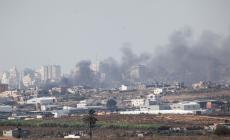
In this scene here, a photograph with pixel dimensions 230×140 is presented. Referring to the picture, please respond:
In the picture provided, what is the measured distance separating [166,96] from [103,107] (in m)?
19.2

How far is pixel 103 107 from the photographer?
106 metres

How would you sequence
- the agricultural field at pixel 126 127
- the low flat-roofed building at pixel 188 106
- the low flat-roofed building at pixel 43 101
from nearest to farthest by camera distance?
the agricultural field at pixel 126 127
the low flat-roofed building at pixel 188 106
the low flat-roofed building at pixel 43 101

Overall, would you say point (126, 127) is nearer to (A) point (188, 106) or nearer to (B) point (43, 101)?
(A) point (188, 106)

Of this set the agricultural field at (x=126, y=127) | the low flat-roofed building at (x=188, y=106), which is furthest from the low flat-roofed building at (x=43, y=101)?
the agricultural field at (x=126, y=127)

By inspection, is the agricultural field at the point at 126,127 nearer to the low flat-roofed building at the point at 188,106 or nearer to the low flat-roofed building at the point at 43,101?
the low flat-roofed building at the point at 188,106

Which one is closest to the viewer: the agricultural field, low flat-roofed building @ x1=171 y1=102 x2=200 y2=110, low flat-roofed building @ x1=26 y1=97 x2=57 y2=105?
the agricultural field

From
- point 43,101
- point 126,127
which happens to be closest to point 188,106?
point 126,127

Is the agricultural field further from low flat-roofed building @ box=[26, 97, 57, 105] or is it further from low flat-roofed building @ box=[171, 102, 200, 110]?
low flat-roofed building @ box=[26, 97, 57, 105]

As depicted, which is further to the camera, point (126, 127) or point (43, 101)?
point (43, 101)

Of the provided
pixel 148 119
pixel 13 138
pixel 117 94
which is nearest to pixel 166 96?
pixel 117 94

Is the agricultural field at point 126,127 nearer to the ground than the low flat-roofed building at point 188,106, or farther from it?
nearer to the ground

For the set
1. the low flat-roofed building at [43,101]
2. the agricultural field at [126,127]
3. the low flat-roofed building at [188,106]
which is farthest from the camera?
the low flat-roofed building at [43,101]

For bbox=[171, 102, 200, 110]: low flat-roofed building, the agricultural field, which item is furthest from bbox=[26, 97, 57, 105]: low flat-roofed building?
the agricultural field

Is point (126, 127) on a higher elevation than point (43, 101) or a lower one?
lower
